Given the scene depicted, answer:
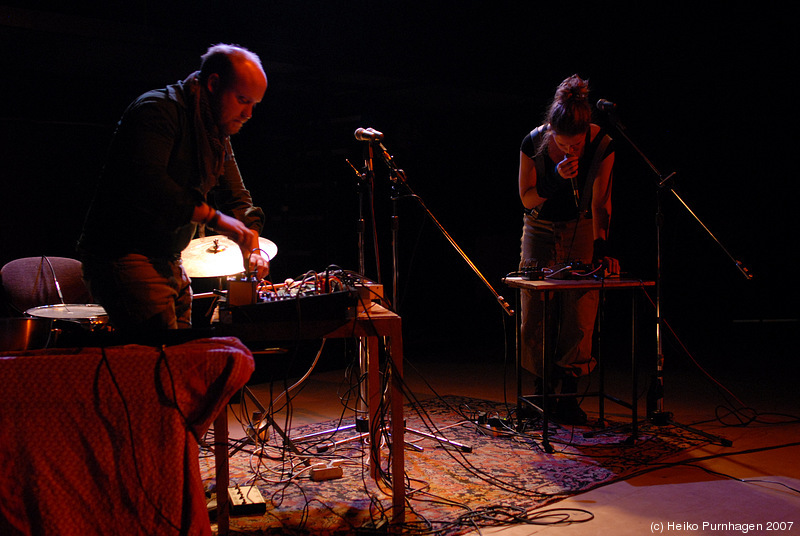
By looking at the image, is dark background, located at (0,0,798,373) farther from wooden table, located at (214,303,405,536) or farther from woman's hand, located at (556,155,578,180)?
wooden table, located at (214,303,405,536)

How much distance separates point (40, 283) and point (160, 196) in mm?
2822

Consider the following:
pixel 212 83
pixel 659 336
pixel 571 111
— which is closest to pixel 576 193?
pixel 571 111

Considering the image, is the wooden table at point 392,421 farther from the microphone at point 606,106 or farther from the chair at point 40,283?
the chair at point 40,283

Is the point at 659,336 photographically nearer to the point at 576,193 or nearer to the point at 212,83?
the point at 576,193

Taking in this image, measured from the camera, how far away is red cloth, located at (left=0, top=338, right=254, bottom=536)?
166 cm

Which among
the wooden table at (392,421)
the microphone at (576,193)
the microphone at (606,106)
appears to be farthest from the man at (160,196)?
the microphone at (576,193)

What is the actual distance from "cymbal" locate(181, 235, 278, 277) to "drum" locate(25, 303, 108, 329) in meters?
0.71

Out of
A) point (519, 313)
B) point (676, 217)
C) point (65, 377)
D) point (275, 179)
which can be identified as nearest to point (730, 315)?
point (676, 217)

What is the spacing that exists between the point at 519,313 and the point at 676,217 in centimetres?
439

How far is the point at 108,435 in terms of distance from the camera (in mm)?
1720

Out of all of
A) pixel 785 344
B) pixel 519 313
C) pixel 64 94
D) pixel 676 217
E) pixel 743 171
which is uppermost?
pixel 64 94

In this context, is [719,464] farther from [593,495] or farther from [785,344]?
[785,344]

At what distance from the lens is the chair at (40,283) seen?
4.07m

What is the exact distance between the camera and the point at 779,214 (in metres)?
7.29
